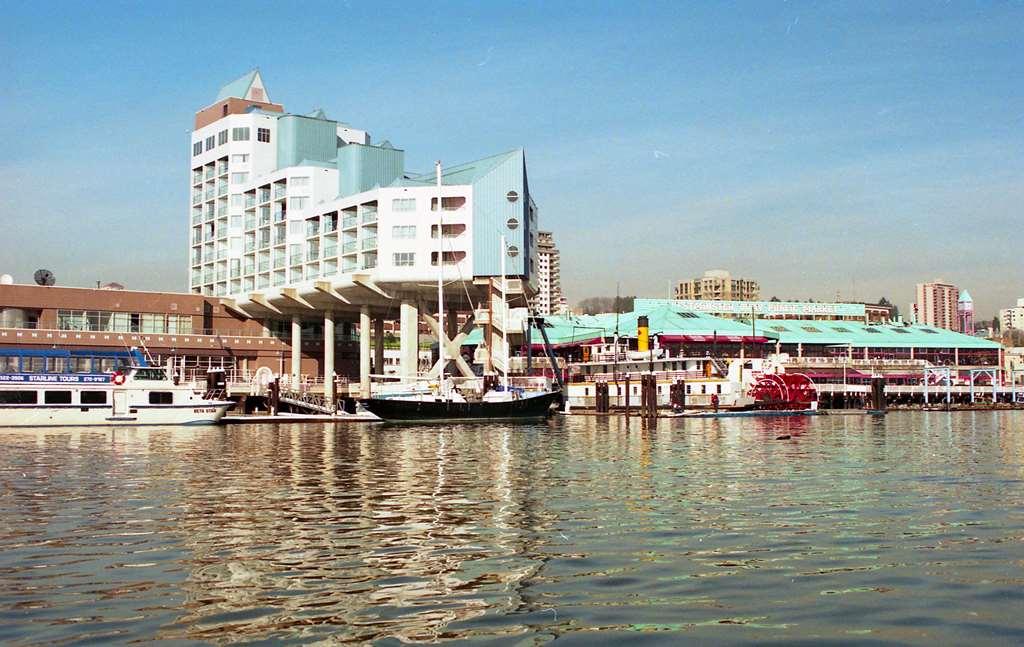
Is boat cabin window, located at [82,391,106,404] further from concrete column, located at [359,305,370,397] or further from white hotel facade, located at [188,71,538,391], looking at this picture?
concrete column, located at [359,305,370,397]

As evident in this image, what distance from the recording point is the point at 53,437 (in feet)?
167

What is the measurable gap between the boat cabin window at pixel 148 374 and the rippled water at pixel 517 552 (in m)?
34.3

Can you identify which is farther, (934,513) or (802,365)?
(802,365)

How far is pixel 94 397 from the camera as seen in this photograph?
65000 mm

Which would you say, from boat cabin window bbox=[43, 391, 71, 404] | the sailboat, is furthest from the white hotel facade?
boat cabin window bbox=[43, 391, 71, 404]

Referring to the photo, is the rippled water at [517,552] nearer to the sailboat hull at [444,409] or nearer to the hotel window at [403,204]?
the sailboat hull at [444,409]

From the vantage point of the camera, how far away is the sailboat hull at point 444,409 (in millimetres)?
67812

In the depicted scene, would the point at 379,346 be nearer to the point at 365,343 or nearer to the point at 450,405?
the point at 365,343

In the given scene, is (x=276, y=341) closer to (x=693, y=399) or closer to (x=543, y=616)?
(x=693, y=399)

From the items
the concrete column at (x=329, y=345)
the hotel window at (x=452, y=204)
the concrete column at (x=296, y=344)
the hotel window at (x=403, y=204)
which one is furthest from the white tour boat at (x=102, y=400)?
the concrete column at (x=296, y=344)

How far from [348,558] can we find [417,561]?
1059 mm

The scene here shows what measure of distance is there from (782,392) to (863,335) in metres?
65.7

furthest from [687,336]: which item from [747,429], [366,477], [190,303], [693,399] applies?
[366,477]

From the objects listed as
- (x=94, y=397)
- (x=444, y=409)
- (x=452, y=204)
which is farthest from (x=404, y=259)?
(x=94, y=397)
